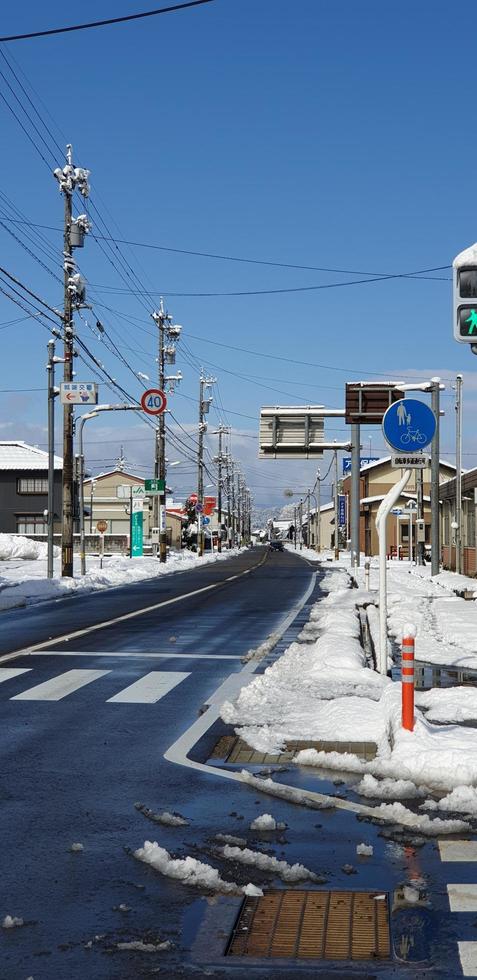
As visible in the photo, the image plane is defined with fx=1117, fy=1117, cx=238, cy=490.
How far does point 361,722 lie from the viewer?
9.51 m

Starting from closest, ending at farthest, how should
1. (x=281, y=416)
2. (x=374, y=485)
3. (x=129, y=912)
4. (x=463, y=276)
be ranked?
(x=129, y=912) → (x=463, y=276) → (x=281, y=416) → (x=374, y=485)

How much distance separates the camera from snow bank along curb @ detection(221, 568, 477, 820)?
7699mm

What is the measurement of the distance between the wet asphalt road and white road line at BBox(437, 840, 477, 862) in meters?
0.09

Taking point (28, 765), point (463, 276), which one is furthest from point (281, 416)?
point (28, 765)

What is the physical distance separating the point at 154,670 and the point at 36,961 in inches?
385

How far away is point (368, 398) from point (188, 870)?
1168 inches

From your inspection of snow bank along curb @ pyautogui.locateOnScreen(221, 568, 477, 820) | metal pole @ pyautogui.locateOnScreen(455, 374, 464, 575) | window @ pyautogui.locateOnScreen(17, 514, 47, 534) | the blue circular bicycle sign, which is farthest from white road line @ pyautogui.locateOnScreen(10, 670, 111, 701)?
window @ pyautogui.locateOnScreen(17, 514, 47, 534)

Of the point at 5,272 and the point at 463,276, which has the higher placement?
the point at 5,272

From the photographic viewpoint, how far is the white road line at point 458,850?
6.09 m

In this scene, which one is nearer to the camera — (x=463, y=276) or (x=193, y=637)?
(x=463, y=276)

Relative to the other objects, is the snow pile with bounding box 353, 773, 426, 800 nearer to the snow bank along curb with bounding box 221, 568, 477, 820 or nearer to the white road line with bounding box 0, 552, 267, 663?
the snow bank along curb with bounding box 221, 568, 477, 820

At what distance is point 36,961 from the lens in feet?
15.0

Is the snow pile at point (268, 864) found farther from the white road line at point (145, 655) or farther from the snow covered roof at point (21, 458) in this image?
the snow covered roof at point (21, 458)

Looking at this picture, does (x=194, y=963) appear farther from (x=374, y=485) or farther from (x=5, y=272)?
(x=374, y=485)
